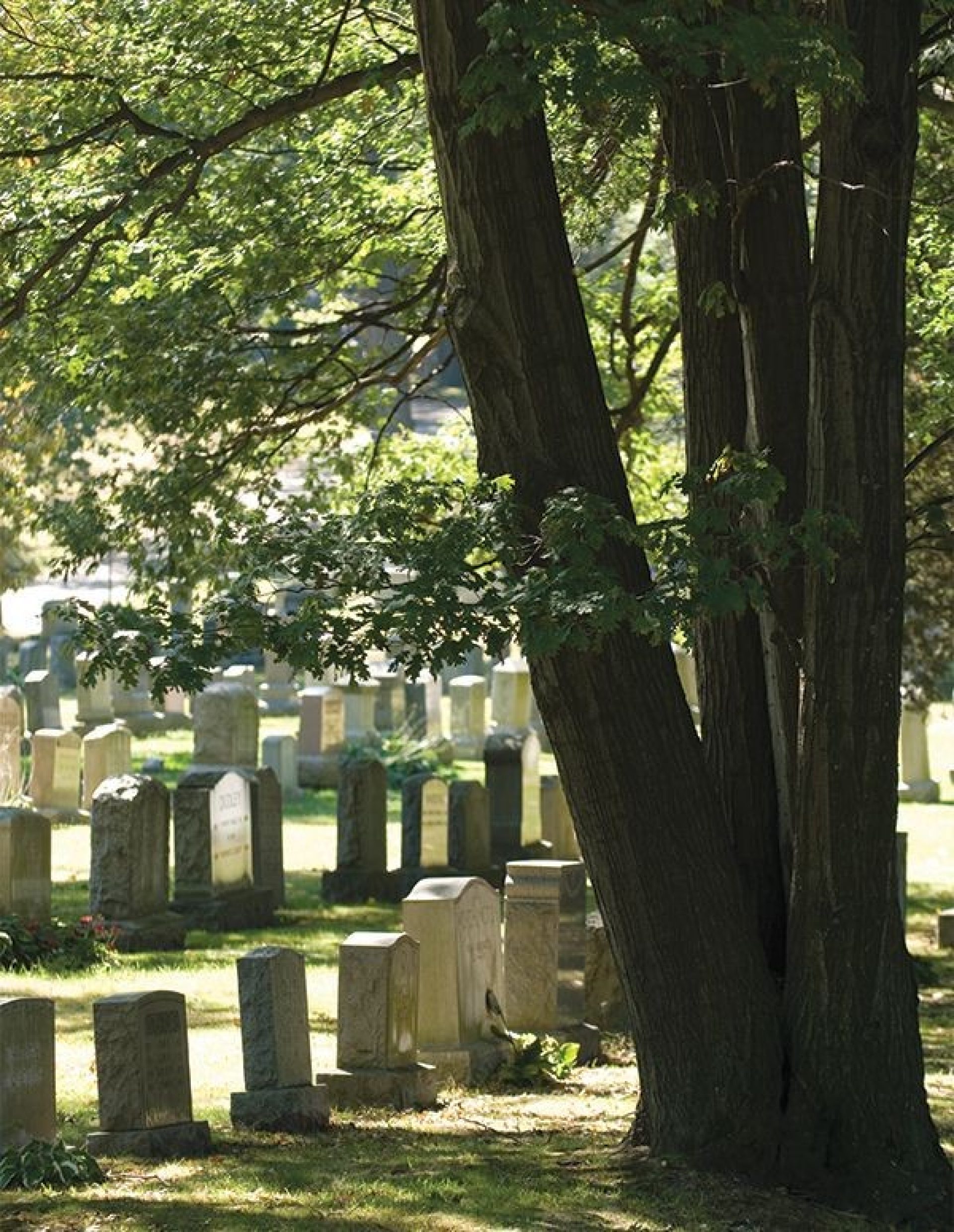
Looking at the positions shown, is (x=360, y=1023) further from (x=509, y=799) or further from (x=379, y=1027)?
(x=509, y=799)

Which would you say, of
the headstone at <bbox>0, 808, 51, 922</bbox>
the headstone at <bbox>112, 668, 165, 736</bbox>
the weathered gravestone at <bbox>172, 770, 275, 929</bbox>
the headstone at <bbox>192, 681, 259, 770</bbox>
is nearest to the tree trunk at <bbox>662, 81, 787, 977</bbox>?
the headstone at <bbox>0, 808, 51, 922</bbox>

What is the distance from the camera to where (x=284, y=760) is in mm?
22656

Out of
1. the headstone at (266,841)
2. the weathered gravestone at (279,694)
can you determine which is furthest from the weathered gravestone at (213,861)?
the weathered gravestone at (279,694)

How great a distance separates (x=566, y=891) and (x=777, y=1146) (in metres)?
3.72

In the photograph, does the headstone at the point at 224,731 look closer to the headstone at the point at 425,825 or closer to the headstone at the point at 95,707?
the headstone at the point at 425,825

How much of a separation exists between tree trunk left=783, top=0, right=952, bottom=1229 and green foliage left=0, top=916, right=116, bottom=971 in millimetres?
6598

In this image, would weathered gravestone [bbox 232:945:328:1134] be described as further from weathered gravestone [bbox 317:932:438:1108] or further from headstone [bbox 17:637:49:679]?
headstone [bbox 17:637:49:679]

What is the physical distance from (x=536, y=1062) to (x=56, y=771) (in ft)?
34.4

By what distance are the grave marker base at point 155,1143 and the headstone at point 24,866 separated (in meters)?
6.16

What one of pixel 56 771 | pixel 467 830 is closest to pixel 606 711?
pixel 467 830

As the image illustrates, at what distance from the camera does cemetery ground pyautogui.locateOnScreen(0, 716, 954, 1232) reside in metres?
7.28

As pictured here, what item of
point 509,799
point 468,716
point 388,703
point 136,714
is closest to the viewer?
point 509,799

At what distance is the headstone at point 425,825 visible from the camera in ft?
55.7

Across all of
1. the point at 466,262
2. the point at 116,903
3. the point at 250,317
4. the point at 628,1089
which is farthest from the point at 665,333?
the point at 466,262
